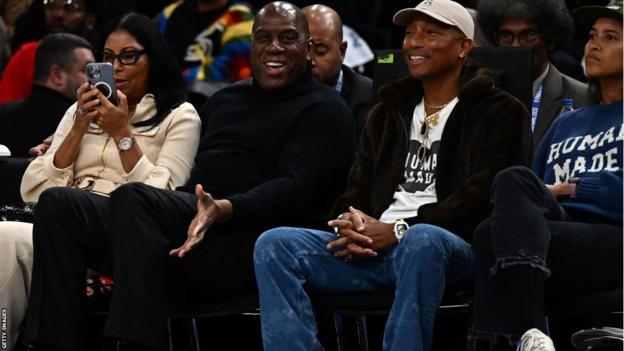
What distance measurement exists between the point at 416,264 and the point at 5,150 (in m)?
2.29

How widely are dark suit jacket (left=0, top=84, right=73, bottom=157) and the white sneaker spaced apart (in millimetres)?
3288

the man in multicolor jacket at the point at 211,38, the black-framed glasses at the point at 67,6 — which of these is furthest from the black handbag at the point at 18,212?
the black-framed glasses at the point at 67,6

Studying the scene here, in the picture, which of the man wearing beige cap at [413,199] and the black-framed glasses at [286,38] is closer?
the man wearing beige cap at [413,199]

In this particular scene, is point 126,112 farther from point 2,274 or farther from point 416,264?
point 416,264

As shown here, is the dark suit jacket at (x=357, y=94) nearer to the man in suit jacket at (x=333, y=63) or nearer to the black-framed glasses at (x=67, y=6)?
the man in suit jacket at (x=333, y=63)

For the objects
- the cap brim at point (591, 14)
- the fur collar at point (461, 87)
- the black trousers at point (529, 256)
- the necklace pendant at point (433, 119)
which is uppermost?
the cap brim at point (591, 14)

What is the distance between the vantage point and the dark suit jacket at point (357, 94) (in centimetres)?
666

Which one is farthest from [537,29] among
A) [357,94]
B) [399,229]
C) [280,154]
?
[399,229]

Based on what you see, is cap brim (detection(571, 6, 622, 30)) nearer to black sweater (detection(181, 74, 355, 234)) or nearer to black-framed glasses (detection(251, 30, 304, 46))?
black sweater (detection(181, 74, 355, 234))

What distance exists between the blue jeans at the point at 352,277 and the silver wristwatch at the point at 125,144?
106 centimetres

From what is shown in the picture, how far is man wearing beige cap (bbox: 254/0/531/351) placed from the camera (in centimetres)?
490

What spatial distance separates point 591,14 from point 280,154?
138cm

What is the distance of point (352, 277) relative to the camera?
5.18m

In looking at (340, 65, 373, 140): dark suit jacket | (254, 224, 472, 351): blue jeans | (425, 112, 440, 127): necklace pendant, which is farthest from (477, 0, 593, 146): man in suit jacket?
(254, 224, 472, 351): blue jeans
